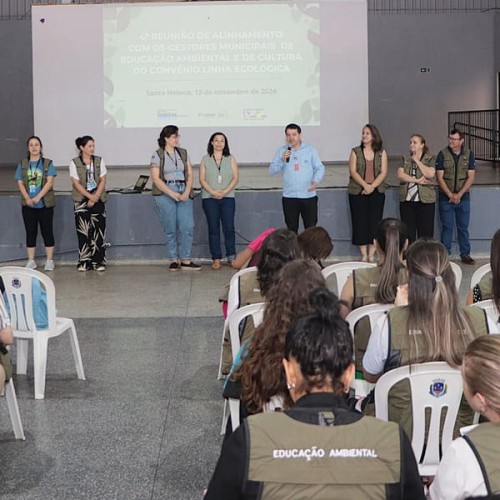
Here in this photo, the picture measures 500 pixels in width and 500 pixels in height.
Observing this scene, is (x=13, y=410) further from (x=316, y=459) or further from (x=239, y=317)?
(x=316, y=459)

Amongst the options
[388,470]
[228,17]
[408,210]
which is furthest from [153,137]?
[388,470]

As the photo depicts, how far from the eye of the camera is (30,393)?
4.73 m

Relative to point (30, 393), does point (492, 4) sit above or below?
above

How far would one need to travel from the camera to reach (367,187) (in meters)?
8.70

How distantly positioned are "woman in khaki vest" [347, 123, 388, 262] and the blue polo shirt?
383 mm

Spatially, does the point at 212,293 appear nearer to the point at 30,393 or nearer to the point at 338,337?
the point at 30,393

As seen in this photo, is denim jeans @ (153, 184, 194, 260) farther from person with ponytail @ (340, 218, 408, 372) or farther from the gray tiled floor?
person with ponytail @ (340, 218, 408, 372)

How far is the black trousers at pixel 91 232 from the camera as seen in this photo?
8.75 meters

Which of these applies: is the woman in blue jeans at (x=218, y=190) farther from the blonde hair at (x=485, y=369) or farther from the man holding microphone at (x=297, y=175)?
the blonde hair at (x=485, y=369)

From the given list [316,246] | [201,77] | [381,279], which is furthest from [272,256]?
[201,77]

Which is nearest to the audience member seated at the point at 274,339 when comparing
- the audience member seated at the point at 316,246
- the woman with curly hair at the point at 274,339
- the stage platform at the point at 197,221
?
the woman with curly hair at the point at 274,339

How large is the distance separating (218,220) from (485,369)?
7.09 m

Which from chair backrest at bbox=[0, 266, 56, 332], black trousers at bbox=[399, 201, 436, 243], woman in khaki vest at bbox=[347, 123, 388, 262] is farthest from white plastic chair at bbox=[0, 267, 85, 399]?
black trousers at bbox=[399, 201, 436, 243]

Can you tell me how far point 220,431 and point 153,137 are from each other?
356 inches
